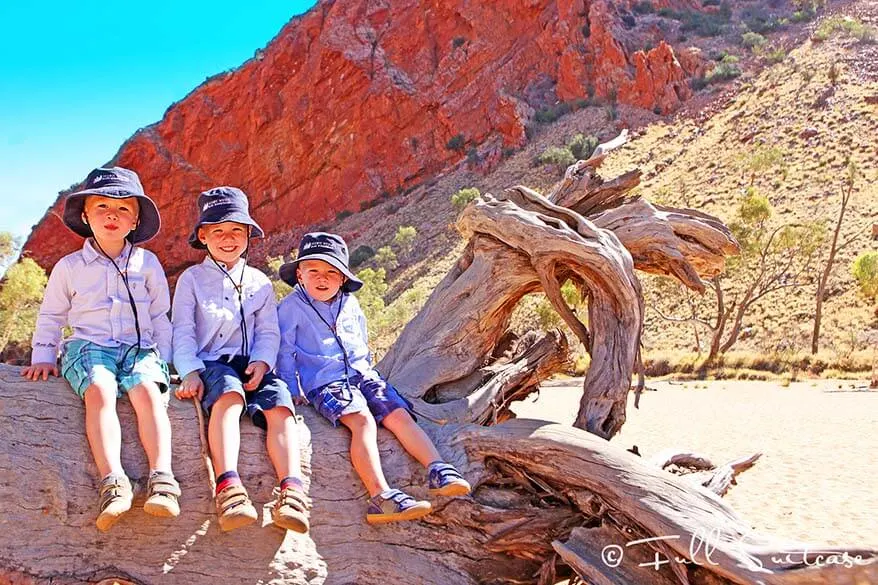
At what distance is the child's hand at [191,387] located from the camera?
3541 mm

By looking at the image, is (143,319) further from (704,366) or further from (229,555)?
(704,366)

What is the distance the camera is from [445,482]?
11.5 feet

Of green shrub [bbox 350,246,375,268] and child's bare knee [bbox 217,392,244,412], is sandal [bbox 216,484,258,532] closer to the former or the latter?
child's bare knee [bbox 217,392,244,412]

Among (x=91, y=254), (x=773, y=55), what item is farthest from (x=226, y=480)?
(x=773, y=55)

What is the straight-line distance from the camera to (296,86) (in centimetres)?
6631

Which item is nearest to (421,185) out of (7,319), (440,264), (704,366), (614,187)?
(440,264)

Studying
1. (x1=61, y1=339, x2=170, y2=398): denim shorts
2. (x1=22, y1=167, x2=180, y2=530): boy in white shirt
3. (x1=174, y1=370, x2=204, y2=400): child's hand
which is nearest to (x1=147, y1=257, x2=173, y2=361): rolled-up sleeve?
(x1=22, y1=167, x2=180, y2=530): boy in white shirt

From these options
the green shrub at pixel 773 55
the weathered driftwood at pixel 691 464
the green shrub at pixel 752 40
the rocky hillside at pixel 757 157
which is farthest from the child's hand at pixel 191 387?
the green shrub at pixel 752 40

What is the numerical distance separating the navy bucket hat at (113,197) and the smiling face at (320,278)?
97cm

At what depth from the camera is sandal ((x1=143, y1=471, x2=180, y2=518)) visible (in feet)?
9.58

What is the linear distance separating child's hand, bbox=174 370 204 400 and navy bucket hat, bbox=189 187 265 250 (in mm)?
883

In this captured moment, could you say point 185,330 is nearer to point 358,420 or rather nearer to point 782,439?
point 358,420

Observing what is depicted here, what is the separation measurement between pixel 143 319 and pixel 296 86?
67.5 m

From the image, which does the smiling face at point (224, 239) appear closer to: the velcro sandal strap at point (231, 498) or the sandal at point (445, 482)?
the velcro sandal strap at point (231, 498)
